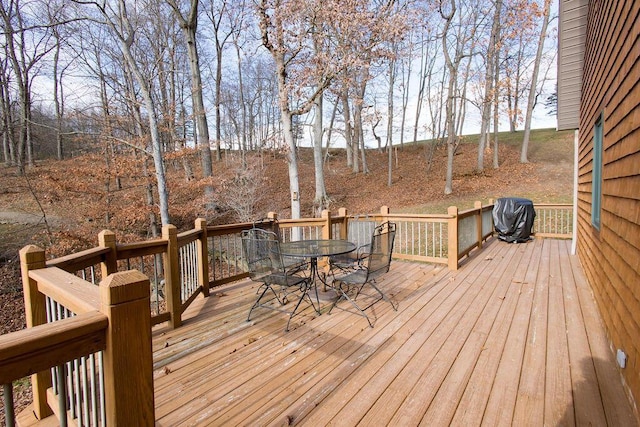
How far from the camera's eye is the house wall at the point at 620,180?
2096 millimetres

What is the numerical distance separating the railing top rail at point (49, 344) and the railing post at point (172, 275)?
2.32 metres

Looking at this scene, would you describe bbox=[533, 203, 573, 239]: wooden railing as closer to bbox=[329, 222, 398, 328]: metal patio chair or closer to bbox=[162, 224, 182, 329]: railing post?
bbox=[329, 222, 398, 328]: metal patio chair

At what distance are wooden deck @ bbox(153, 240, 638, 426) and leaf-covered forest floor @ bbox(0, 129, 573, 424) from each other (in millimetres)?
2973

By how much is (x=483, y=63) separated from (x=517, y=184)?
6.67 m

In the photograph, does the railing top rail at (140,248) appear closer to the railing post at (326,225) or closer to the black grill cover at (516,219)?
the railing post at (326,225)

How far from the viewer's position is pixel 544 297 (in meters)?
3.96

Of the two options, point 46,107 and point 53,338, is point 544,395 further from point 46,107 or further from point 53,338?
point 46,107

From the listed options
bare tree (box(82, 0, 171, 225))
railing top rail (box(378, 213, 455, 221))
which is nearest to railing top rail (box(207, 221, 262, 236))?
railing top rail (box(378, 213, 455, 221))

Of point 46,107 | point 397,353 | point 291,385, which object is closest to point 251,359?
point 291,385

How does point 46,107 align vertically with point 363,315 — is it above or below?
above

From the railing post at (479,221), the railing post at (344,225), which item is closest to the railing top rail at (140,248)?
the railing post at (344,225)

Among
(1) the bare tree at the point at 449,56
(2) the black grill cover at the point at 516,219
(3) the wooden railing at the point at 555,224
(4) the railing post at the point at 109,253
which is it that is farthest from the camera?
(1) the bare tree at the point at 449,56

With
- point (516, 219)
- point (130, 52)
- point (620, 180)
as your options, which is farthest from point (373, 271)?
point (130, 52)

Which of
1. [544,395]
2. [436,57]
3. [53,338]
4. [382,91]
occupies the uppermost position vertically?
[436,57]
